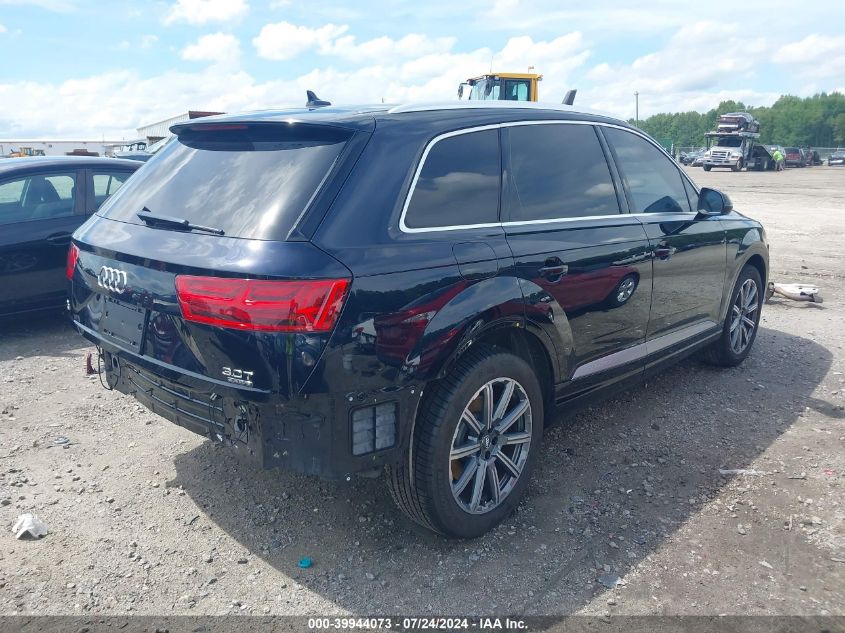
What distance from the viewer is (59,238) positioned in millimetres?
6387

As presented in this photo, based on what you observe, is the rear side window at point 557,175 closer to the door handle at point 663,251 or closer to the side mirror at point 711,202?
the door handle at point 663,251

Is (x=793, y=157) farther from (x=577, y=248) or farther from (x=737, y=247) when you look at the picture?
(x=577, y=248)

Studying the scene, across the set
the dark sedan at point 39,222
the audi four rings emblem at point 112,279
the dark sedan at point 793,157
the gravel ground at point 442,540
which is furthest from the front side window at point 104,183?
the dark sedan at point 793,157

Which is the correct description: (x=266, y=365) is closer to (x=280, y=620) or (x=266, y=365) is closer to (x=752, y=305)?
(x=280, y=620)

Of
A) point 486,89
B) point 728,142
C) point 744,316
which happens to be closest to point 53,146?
point 486,89

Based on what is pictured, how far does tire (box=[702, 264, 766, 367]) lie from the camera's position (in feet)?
17.8

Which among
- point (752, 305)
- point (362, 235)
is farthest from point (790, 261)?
point (362, 235)

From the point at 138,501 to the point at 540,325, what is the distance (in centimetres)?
220

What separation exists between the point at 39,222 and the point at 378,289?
500 centimetres

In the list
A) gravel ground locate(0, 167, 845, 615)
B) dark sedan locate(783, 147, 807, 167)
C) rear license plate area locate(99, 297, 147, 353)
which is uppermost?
dark sedan locate(783, 147, 807, 167)

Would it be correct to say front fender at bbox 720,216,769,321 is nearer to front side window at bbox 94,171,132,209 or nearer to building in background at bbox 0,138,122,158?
front side window at bbox 94,171,132,209

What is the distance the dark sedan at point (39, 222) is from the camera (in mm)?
6176

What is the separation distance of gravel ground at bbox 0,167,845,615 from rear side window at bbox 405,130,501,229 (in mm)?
1480

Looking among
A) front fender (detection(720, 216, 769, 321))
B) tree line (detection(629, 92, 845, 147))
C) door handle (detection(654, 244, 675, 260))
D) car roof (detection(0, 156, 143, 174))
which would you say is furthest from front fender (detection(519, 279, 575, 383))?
tree line (detection(629, 92, 845, 147))
